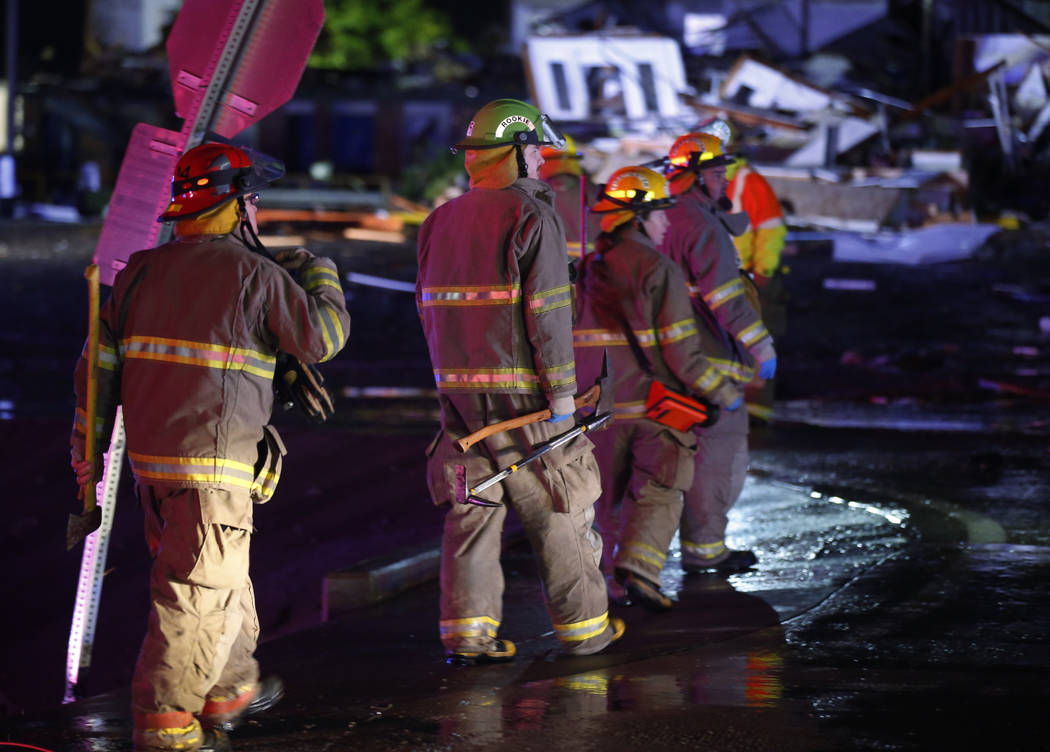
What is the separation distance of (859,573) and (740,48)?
115 ft

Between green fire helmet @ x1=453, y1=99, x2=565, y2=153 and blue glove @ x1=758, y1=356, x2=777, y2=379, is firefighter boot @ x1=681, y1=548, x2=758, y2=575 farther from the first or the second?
green fire helmet @ x1=453, y1=99, x2=565, y2=153

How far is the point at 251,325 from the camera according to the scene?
165 inches

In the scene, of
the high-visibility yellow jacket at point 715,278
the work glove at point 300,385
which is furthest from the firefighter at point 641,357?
the work glove at point 300,385

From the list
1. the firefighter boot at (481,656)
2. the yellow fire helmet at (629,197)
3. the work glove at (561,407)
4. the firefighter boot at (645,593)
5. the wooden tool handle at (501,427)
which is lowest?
the firefighter boot at (645,593)

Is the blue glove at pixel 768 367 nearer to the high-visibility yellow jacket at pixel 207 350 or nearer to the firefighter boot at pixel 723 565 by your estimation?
the firefighter boot at pixel 723 565

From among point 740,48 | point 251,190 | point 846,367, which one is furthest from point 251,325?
point 740,48

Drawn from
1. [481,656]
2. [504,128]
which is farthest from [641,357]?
[481,656]

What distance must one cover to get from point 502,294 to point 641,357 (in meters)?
1.23

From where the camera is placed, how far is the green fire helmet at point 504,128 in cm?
495

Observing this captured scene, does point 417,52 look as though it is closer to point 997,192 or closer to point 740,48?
point 740,48

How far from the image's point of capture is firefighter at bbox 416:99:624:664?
15.9 feet

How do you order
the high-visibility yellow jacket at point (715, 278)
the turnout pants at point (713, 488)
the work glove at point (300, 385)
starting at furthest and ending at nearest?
1. the turnout pants at point (713, 488)
2. the high-visibility yellow jacket at point (715, 278)
3. the work glove at point (300, 385)

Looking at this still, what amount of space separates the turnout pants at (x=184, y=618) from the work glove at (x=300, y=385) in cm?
36

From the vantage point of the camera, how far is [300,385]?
4445 millimetres
